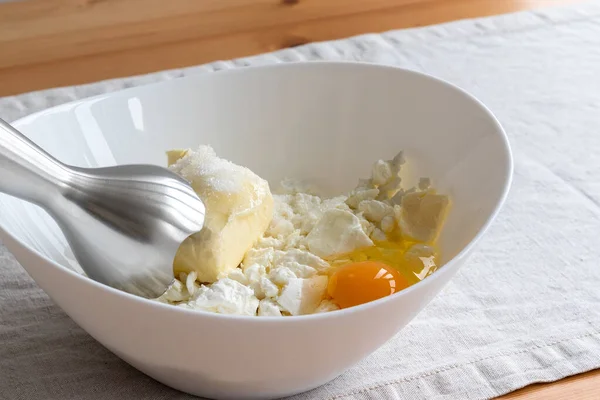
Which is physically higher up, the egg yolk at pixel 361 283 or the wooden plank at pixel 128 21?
the wooden plank at pixel 128 21

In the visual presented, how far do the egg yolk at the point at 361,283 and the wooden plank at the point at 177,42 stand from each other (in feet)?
2.59

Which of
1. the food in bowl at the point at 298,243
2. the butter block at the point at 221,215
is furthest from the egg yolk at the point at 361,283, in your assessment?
the butter block at the point at 221,215

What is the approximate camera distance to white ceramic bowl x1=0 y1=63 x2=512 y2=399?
2.09 ft

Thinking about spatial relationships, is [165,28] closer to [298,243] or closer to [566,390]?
[298,243]

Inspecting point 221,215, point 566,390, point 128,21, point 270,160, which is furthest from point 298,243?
point 128,21

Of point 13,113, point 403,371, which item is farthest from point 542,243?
point 13,113

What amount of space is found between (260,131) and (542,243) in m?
0.41

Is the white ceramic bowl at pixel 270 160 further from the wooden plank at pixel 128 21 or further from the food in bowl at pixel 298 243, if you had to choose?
the wooden plank at pixel 128 21

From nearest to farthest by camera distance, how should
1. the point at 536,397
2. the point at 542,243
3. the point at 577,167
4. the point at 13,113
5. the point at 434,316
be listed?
the point at 536,397, the point at 434,316, the point at 542,243, the point at 577,167, the point at 13,113

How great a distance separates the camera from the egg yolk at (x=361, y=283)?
0.79 meters

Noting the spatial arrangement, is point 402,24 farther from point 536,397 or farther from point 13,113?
point 536,397

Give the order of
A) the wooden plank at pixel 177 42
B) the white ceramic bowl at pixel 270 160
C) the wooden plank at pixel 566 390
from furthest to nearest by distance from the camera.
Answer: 1. the wooden plank at pixel 177 42
2. the wooden plank at pixel 566 390
3. the white ceramic bowl at pixel 270 160

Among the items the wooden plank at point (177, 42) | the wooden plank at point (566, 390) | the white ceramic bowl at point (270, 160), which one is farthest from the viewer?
the wooden plank at point (177, 42)

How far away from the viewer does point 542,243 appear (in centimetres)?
100
